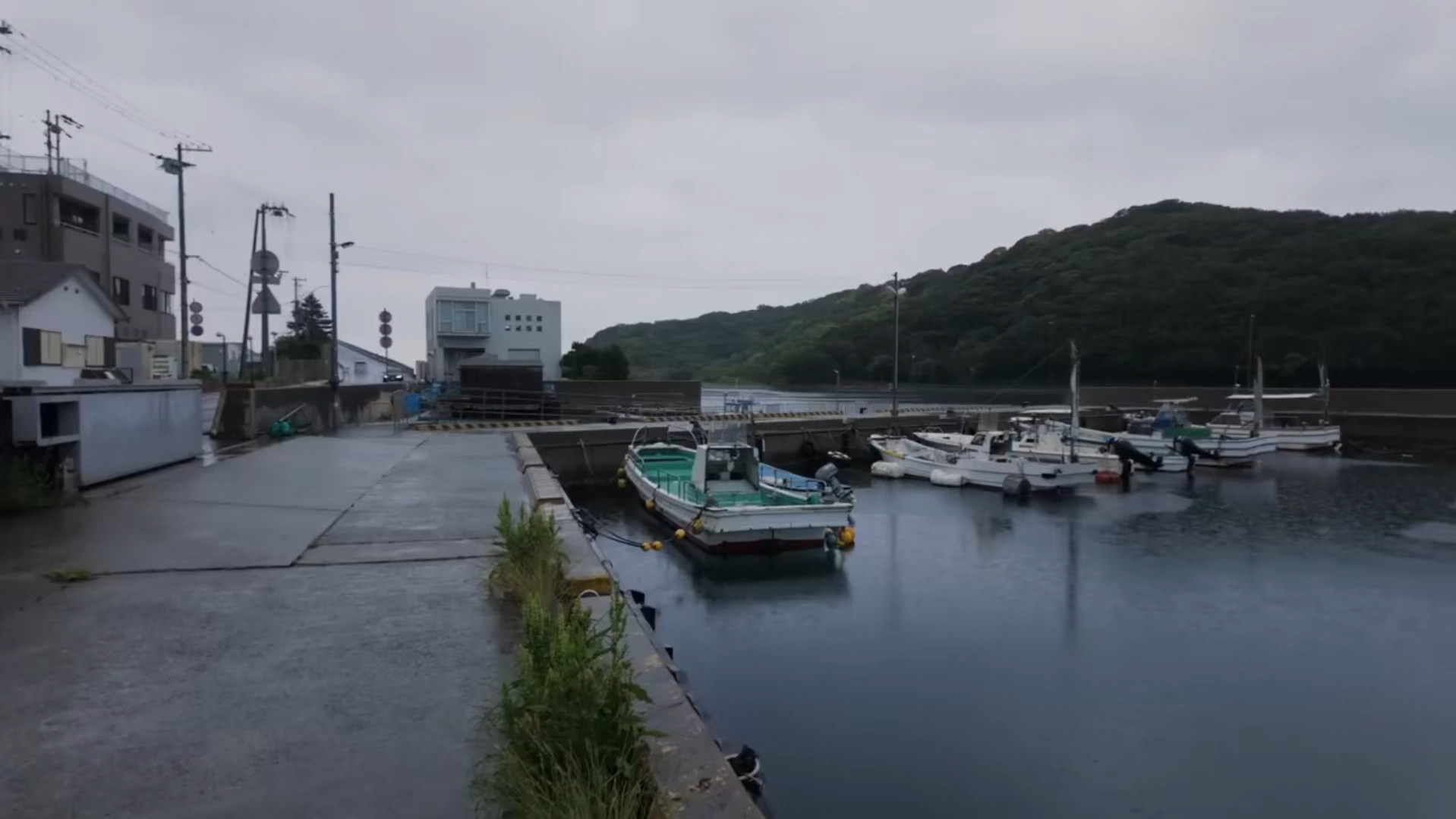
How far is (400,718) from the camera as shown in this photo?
493cm

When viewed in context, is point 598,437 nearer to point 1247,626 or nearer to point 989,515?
point 989,515

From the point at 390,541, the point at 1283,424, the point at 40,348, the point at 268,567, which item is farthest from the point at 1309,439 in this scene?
the point at 40,348

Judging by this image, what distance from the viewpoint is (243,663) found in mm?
5773

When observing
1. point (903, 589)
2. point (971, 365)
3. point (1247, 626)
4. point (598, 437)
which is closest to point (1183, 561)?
point (1247, 626)

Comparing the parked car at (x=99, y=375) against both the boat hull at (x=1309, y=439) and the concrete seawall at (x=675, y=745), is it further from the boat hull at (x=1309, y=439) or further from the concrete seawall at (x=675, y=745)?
the boat hull at (x=1309, y=439)

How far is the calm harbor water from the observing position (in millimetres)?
9414

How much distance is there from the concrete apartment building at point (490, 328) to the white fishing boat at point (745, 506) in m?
45.5

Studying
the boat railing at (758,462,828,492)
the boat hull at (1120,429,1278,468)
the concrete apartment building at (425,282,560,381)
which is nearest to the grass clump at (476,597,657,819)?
the boat railing at (758,462,828,492)

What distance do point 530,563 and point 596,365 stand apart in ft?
174

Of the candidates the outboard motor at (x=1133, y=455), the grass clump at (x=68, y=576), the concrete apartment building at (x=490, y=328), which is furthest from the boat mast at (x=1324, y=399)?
the grass clump at (x=68, y=576)

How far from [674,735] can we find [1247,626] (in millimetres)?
13633

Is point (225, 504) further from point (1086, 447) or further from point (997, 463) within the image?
point (1086, 447)

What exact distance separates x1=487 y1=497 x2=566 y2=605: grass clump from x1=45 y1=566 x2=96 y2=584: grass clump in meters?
3.31

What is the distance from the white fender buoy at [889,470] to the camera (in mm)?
35188
